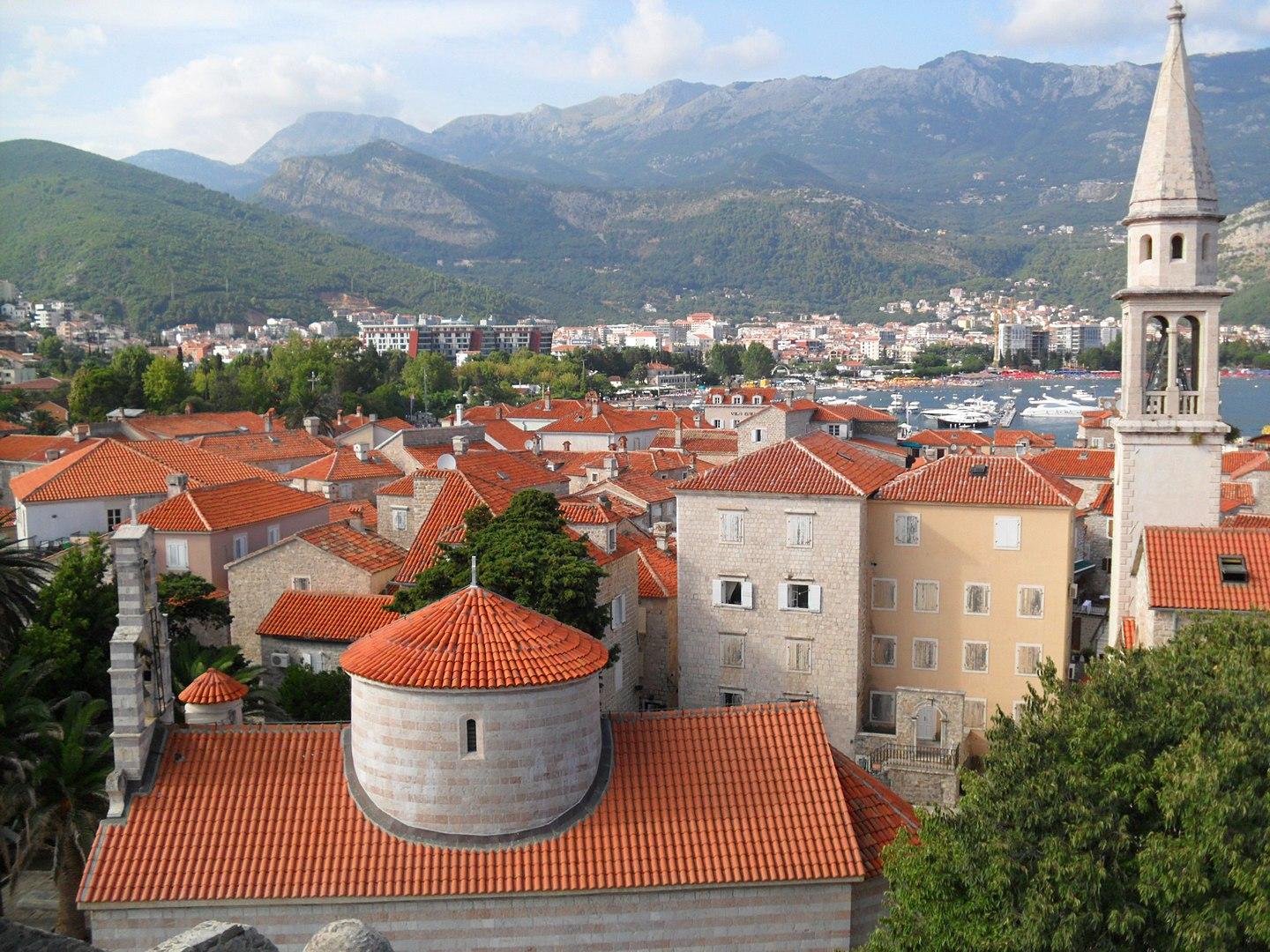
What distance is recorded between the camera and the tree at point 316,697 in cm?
2833

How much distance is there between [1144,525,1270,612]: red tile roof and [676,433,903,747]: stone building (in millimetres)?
9912

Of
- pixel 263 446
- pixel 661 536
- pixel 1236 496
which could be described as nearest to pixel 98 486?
pixel 661 536

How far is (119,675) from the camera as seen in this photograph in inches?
636

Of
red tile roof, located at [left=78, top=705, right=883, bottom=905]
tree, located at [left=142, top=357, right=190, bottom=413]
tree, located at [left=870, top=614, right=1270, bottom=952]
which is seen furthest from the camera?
tree, located at [left=142, top=357, right=190, bottom=413]

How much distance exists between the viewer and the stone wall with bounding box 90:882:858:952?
15312mm

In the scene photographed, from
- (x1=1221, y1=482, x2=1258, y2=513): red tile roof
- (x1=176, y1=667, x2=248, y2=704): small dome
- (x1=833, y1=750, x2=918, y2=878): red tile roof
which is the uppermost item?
(x1=176, y1=667, x2=248, y2=704): small dome

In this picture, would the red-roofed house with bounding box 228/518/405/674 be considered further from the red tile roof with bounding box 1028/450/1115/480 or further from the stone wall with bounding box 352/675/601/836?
the red tile roof with bounding box 1028/450/1115/480

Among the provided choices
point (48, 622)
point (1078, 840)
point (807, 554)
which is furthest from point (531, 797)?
point (807, 554)

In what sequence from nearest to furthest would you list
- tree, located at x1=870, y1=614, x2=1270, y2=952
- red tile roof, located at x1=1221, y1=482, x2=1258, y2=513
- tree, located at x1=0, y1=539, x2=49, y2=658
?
tree, located at x1=870, y1=614, x2=1270, y2=952, tree, located at x1=0, y1=539, x2=49, y2=658, red tile roof, located at x1=1221, y1=482, x2=1258, y2=513

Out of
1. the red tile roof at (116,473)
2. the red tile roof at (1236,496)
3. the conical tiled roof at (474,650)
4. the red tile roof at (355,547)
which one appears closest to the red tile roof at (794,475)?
the red tile roof at (355,547)

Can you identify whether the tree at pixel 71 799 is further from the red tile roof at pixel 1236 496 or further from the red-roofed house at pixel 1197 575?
the red tile roof at pixel 1236 496

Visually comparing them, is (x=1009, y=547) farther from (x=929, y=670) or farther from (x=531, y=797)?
(x=531, y=797)

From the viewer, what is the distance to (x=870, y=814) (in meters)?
17.3

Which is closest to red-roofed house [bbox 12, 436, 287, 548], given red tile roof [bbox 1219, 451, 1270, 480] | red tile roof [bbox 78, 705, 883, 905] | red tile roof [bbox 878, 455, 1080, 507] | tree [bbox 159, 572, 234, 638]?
tree [bbox 159, 572, 234, 638]
